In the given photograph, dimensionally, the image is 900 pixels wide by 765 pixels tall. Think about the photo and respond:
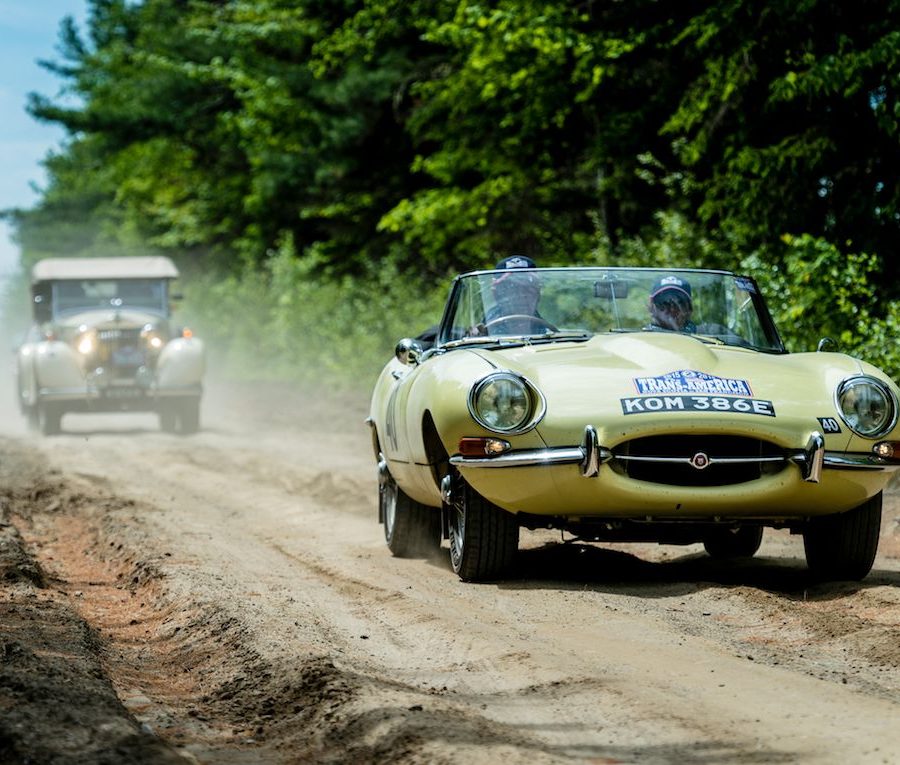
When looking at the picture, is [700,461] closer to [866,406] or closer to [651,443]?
[651,443]

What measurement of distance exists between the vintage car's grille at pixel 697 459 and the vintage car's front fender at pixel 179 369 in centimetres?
1597

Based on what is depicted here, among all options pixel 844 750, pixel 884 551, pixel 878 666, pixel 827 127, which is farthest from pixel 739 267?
pixel 844 750

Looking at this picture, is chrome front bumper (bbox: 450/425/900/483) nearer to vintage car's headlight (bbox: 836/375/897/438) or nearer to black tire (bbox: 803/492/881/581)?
vintage car's headlight (bbox: 836/375/897/438)

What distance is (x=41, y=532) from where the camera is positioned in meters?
10.9

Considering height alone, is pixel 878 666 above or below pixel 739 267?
below

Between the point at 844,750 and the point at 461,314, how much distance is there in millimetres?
4678

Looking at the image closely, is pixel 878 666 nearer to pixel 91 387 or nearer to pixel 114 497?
pixel 114 497

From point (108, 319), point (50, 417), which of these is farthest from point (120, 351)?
point (50, 417)

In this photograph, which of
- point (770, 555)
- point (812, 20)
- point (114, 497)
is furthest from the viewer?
point (812, 20)

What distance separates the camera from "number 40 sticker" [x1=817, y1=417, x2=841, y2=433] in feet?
22.4

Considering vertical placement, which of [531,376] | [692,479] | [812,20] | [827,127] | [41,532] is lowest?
[41,532]

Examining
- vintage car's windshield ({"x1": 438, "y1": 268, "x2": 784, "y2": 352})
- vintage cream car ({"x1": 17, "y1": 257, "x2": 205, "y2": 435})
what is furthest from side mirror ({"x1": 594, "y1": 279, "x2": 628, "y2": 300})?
vintage cream car ({"x1": 17, "y1": 257, "x2": 205, "y2": 435})

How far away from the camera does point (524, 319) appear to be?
8.01 metres

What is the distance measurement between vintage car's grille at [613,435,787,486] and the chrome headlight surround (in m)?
0.44
